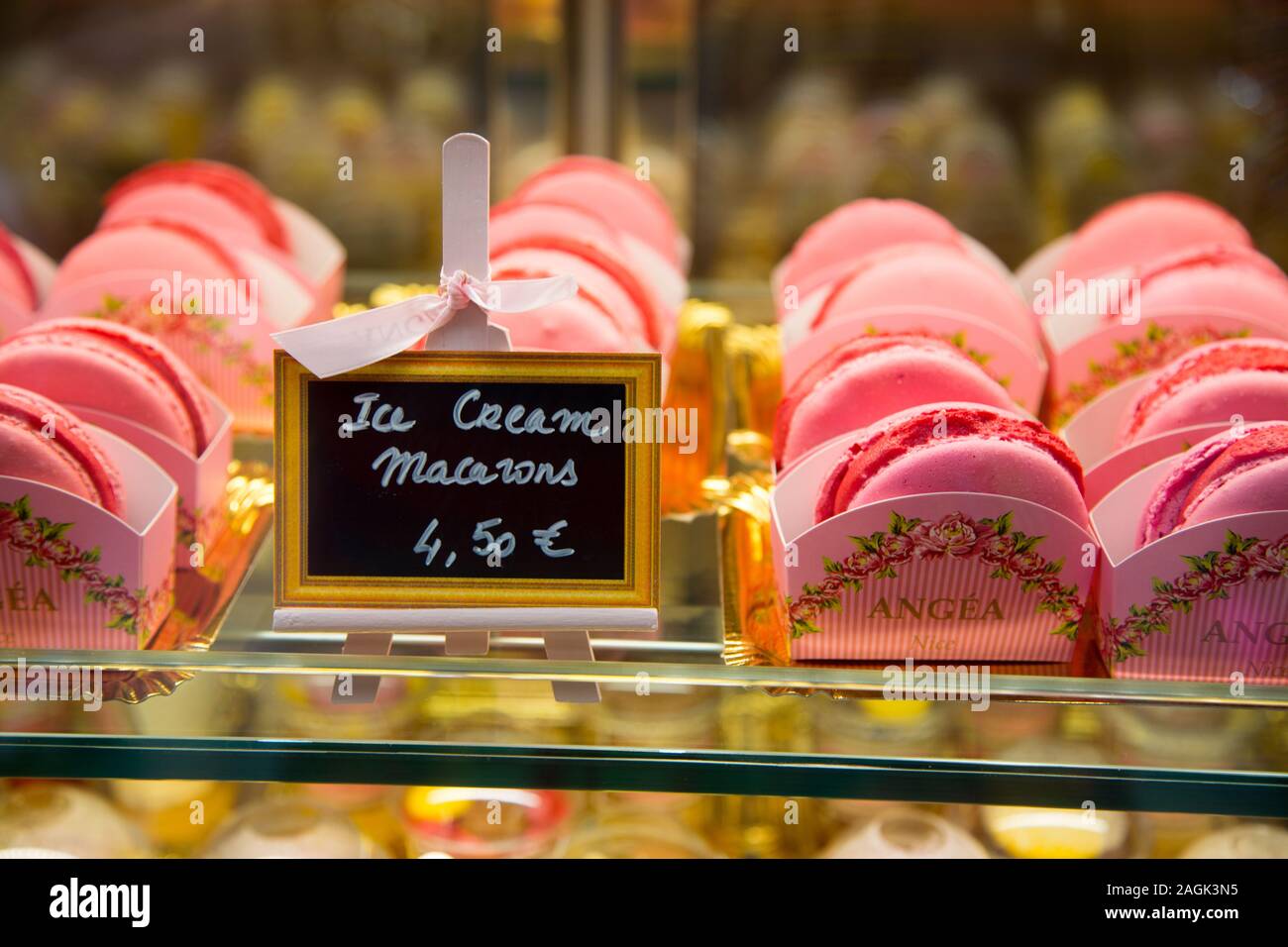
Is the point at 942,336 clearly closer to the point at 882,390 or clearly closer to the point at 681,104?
the point at 882,390

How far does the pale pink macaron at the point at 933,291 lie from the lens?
202 cm

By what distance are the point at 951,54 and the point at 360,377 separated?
2.40m

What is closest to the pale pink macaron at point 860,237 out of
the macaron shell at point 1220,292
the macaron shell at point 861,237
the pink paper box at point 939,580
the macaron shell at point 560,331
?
the macaron shell at point 861,237

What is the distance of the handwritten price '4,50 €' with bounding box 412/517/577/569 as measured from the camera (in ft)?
4.43

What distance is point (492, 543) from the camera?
135 centimetres

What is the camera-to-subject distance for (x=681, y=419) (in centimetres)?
200

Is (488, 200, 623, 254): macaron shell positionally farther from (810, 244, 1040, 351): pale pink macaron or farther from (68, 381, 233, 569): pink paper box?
(68, 381, 233, 569): pink paper box

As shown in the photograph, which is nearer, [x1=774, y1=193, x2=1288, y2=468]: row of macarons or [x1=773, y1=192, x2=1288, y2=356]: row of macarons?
[x1=774, y1=193, x2=1288, y2=468]: row of macarons

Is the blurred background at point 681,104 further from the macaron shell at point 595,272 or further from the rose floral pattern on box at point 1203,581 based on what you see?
the rose floral pattern on box at point 1203,581

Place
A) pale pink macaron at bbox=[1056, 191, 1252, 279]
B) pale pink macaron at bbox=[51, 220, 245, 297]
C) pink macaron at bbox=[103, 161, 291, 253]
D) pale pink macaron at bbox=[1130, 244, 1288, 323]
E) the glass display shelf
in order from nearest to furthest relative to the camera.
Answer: the glass display shelf < pale pink macaron at bbox=[1130, 244, 1288, 323] < pale pink macaron at bbox=[51, 220, 245, 297] < pale pink macaron at bbox=[1056, 191, 1252, 279] < pink macaron at bbox=[103, 161, 291, 253]

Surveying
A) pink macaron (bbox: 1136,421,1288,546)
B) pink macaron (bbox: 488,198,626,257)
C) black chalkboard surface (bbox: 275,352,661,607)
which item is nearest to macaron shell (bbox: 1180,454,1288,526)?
pink macaron (bbox: 1136,421,1288,546)

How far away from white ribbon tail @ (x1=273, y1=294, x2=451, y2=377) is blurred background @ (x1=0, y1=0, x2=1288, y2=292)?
199 cm
